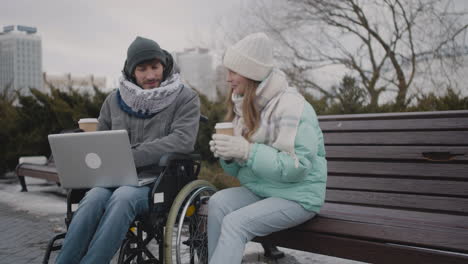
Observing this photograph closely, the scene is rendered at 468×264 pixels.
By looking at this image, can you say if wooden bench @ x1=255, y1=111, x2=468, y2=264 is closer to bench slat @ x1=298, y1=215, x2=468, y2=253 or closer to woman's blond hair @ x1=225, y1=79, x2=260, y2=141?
bench slat @ x1=298, y1=215, x2=468, y2=253

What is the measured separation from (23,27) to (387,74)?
8687cm

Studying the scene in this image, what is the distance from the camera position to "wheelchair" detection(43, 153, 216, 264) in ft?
9.48

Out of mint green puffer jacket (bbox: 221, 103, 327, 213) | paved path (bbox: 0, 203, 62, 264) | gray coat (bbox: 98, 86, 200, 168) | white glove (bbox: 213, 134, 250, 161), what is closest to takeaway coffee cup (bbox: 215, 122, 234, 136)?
white glove (bbox: 213, 134, 250, 161)

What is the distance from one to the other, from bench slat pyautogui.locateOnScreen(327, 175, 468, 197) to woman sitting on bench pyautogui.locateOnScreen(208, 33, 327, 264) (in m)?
0.76

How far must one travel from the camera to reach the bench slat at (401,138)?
3.18 meters

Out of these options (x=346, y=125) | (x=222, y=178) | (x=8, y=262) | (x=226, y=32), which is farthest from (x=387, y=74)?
(x=8, y=262)

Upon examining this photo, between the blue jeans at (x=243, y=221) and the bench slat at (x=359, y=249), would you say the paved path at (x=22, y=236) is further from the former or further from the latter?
the bench slat at (x=359, y=249)

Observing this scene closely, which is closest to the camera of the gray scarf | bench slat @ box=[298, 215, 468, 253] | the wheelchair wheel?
bench slat @ box=[298, 215, 468, 253]

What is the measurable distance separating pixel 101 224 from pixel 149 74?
1.10 meters

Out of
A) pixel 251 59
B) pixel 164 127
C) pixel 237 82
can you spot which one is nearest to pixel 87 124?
pixel 164 127

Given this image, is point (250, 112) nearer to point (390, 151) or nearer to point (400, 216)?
point (400, 216)

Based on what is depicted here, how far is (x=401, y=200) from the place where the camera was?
10.5ft

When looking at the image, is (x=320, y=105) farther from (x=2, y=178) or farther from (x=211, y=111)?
(x=2, y=178)

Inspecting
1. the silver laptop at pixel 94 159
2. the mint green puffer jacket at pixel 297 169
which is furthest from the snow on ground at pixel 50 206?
the silver laptop at pixel 94 159
